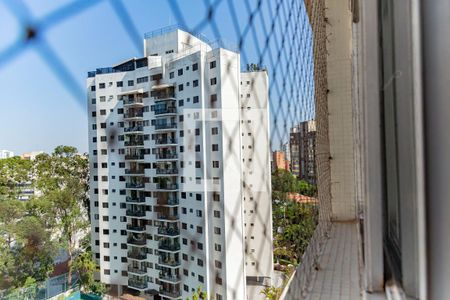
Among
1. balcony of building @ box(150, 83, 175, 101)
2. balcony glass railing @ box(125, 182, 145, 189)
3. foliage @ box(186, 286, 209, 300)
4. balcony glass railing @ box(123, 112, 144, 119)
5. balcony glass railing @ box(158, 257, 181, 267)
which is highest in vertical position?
balcony of building @ box(150, 83, 175, 101)

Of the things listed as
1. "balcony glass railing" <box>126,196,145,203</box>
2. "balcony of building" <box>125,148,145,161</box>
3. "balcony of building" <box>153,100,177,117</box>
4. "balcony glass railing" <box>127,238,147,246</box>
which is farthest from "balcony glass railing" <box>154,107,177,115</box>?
"balcony glass railing" <box>127,238,147,246</box>

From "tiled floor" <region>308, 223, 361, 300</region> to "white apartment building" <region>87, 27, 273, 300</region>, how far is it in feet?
0.87

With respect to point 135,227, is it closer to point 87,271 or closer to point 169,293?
point 87,271

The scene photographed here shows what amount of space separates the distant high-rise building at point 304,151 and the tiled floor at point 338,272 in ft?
1.16

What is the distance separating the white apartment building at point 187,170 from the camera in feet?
3.37

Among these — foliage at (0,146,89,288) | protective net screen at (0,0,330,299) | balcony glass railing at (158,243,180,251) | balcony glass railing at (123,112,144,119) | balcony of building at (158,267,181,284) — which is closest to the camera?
foliage at (0,146,89,288)

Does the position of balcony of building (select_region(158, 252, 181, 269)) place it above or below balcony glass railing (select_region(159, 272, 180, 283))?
above

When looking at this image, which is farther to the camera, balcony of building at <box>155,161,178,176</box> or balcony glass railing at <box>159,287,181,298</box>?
balcony glass railing at <box>159,287,181,298</box>

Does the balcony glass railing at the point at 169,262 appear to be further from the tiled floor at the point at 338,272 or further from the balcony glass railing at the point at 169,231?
the tiled floor at the point at 338,272

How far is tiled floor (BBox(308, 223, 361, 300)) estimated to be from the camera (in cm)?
100

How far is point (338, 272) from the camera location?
3.86 ft

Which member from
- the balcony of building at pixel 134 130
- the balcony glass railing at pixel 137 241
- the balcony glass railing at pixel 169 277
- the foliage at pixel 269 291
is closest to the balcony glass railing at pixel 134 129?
the balcony of building at pixel 134 130

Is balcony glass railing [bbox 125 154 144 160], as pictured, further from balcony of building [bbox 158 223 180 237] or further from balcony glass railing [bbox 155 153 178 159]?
balcony of building [bbox 158 223 180 237]

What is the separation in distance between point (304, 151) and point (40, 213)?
4.85 ft
